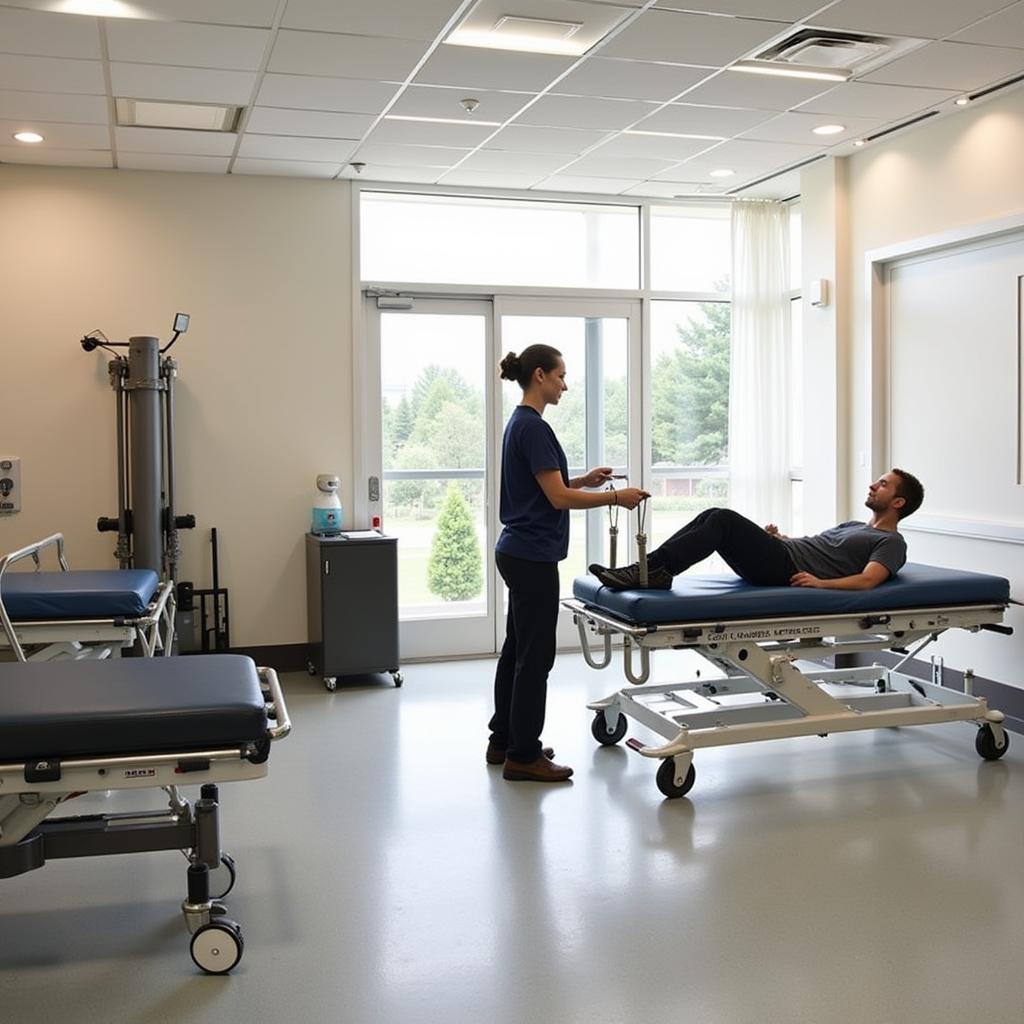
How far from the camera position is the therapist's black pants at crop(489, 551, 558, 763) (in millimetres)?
4117

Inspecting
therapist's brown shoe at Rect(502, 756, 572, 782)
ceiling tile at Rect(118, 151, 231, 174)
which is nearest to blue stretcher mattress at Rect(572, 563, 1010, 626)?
therapist's brown shoe at Rect(502, 756, 572, 782)

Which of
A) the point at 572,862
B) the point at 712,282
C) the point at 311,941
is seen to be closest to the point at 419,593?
the point at 712,282

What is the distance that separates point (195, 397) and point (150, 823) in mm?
3620

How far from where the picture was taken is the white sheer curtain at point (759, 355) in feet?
22.7

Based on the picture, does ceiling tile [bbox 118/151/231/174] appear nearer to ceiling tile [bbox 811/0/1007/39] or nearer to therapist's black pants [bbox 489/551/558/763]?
therapist's black pants [bbox 489/551/558/763]

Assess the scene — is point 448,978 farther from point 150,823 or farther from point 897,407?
point 897,407

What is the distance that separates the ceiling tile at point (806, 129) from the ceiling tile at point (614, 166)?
2.14ft

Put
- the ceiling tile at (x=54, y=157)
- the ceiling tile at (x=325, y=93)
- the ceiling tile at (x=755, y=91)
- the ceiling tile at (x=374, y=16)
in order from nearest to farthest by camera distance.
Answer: the ceiling tile at (x=374, y=16)
the ceiling tile at (x=325, y=93)
the ceiling tile at (x=755, y=91)
the ceiling tile at (x=54, y=157)

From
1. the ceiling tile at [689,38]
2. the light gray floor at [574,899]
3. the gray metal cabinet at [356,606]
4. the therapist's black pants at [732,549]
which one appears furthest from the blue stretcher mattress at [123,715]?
the gray metal cabinet at [356,606]

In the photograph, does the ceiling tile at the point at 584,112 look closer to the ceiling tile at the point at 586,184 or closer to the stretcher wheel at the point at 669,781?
the ceiling tile at the point at 586,184

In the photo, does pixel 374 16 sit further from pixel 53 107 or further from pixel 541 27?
pixel 53 107

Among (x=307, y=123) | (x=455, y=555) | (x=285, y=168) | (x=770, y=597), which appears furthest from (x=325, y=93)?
(x=455, y=555)

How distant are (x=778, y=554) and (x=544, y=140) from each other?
7.86ft

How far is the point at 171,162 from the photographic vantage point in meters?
5.79
